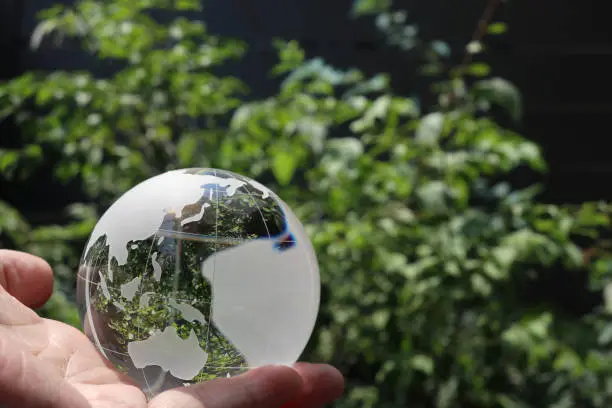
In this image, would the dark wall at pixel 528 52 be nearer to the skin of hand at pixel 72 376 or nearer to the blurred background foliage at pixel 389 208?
the blurred background foliage at pixel 389 208

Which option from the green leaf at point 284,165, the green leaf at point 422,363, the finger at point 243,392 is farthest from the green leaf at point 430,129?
the finger at point 243,392

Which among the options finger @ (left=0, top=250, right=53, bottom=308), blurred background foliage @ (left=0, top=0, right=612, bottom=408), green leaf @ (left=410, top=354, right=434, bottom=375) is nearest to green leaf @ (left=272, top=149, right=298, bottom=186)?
blurred background foliage @ (left=0, top=0, right=612, bottom=408)

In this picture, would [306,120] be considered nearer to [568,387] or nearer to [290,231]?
[290,231]

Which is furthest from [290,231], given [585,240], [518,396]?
[585,240]

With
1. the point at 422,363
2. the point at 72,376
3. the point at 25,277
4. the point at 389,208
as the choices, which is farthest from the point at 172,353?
A: the point at 389,208

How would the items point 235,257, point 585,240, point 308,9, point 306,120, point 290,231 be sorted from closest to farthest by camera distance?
point 235,257 < point 290,231 < point 306,120 < point 585,240 < point 308,9

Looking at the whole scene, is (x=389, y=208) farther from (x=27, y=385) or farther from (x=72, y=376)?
(x=27, y=385)
